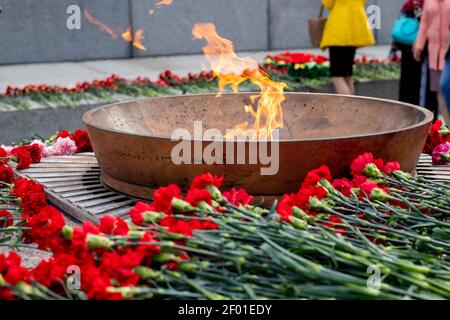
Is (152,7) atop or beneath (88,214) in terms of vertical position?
atop

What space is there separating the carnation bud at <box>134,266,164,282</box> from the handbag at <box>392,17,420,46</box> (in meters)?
5.24

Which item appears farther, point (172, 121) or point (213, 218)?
point (172, 121)

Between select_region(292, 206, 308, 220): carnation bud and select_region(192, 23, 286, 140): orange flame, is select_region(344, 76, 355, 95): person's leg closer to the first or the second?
select_region(192, 23, 286, 140): orange flame

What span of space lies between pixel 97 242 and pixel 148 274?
0.15 metres

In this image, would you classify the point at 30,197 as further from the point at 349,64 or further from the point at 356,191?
the point at 349,64

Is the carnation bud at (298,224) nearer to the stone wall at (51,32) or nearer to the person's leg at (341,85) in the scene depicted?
the person's leg at (341,85)

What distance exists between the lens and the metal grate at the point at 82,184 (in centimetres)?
266

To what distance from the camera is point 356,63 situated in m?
8.48

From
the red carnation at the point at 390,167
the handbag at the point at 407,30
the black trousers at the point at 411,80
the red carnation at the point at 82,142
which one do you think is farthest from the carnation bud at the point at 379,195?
the black trousers at the point at 411,80

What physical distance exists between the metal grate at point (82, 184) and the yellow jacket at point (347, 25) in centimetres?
356

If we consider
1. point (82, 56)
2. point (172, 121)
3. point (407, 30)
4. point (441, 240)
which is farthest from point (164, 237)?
point (82, 56)
